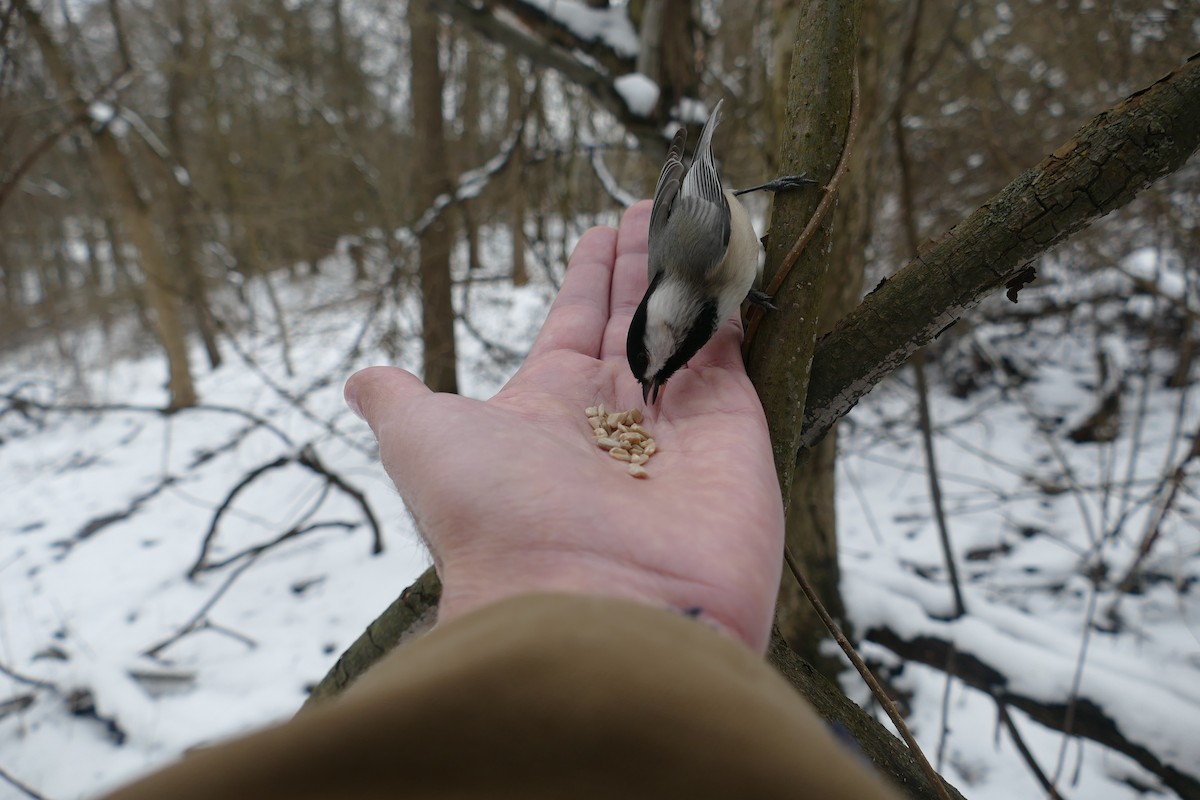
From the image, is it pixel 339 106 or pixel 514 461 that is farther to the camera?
pixel 339 106

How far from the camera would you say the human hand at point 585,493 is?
2.77 ft

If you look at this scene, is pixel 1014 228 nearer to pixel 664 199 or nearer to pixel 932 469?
pixel 664 199

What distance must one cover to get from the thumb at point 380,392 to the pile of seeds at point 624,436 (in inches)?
14.3

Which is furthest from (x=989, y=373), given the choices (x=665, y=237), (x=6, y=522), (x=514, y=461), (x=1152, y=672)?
(x=6, y=522)

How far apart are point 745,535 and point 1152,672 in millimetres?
2167

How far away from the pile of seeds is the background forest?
47cm

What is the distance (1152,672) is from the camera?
2162 mm

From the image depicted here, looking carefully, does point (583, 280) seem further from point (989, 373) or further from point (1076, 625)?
point (989, 373)

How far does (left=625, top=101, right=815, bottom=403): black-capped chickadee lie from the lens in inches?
56.5

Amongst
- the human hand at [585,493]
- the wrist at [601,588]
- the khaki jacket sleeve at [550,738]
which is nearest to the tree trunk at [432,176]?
the human hand at [585,493]

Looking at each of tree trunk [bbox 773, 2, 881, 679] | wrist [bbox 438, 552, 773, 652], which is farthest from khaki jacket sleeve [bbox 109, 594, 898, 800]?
tree trunk [bbox 773, 2, 881, 679]

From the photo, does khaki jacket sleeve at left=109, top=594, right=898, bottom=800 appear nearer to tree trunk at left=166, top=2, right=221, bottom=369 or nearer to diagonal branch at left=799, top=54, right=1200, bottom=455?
diagonal branch at left=799, top=54, right=1200, bottom=455

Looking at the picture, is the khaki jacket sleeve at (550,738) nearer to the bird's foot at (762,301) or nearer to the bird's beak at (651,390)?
the bird's foot at (762,301)

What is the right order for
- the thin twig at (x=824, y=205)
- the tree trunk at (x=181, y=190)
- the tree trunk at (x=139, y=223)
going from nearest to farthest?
the thin twig at (x=824, y=205) → the tree trunk at (x=139, y=223) → the tree trunk at (x=181, y=190)
